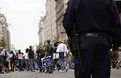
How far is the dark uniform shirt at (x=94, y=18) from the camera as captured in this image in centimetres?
612

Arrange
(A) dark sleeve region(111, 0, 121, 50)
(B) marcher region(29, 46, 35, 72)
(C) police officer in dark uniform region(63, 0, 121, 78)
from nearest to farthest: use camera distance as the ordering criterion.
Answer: (C) police officer in dark uniform region(63, 0, 121, 78)
(A) dark sleeve region(111, 0, 121, 50)
(B) marcher region(29, 46, 35, 72)

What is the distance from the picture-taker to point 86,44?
6047 millimetres

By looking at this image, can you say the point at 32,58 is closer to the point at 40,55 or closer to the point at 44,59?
the point at 40,55

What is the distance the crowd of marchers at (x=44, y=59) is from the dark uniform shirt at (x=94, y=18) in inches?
690

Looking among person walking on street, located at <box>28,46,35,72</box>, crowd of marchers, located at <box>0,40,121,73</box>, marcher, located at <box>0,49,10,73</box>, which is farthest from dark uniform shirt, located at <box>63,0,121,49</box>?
marcher, located at <box>0,49,10,73</box>

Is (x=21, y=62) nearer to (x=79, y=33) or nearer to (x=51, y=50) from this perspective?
(x=51, y=50)

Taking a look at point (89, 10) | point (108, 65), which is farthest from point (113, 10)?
point (108, 65)

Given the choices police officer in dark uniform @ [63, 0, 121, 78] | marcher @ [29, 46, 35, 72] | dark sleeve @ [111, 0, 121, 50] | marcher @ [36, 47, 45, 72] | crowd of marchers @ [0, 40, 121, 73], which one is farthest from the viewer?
marcher @ [29, 46, 35, 72]

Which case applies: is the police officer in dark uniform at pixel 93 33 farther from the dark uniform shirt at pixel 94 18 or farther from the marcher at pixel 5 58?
the marcher at pixel 5 58

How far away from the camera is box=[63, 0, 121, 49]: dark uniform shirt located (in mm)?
6125

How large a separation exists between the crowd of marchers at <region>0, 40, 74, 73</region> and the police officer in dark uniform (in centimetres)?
1754

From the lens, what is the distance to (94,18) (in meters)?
6.14

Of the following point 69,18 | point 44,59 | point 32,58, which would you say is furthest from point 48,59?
point 69,18

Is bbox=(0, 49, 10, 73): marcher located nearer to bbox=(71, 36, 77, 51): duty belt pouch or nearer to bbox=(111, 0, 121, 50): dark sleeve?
bbox=(71, 36, 77, 51): duty belt pouch
